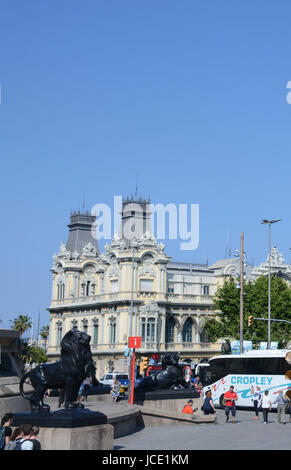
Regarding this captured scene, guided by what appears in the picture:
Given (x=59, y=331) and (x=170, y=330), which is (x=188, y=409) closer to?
(x=170, y=330)

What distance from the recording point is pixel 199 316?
292 feet

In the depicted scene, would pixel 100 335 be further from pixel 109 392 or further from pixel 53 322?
pixel 109 392

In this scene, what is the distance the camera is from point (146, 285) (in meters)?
85.5

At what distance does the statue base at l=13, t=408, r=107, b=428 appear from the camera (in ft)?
56.1

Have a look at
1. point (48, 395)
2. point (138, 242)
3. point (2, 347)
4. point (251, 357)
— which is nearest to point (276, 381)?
point (251, 357)

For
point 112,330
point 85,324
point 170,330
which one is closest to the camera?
point 112,330

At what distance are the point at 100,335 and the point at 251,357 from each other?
4741cm

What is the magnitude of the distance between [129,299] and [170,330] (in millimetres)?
6563

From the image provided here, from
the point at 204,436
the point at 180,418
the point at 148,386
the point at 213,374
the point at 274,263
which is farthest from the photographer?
the point at 274,263

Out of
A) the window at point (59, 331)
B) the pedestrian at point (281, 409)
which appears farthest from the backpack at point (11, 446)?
the window at point (59, 331)

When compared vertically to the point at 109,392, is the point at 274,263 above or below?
above

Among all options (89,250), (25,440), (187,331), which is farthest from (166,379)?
(89,250)

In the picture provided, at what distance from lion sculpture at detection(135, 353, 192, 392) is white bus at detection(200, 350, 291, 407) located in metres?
7.36

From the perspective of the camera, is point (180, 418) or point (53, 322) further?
point (53, 322)
